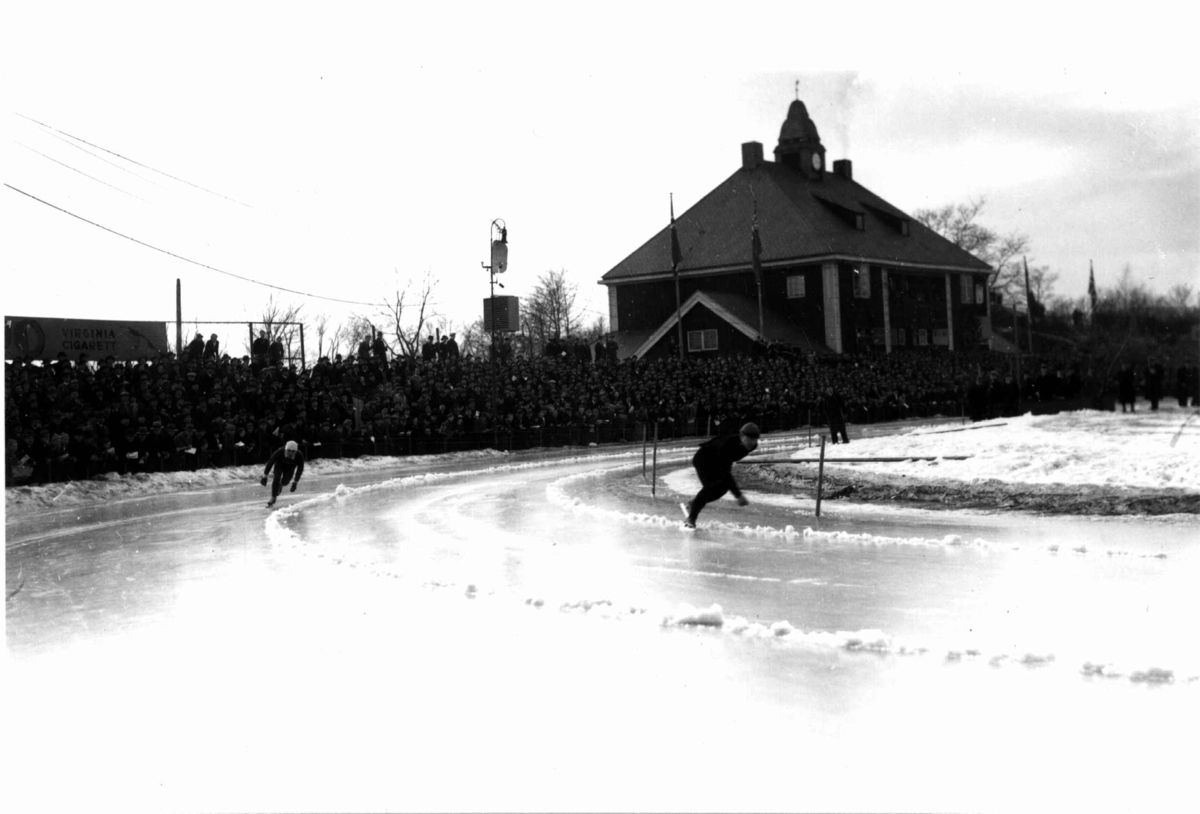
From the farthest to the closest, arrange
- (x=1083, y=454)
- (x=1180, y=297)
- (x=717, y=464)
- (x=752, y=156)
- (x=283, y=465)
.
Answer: (x=752, y=156) < (x=283, y=465) < (x=1083, y=454) < (x=717, y=464) < (x=1180, y=297)

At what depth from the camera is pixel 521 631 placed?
9.16 meters

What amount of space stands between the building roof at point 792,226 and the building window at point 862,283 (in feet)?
1.64

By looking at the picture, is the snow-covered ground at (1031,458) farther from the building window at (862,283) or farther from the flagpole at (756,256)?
the flagpole at (756,256)

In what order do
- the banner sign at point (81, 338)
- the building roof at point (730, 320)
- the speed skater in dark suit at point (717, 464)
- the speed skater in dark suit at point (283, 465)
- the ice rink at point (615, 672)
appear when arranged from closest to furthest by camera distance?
the ice rink at point (615, 672) < the speed skater in dark suit at point (717, 464) < the banner sign at point (81, 338) < the speed skater in dark suit at point (283, 465) < the building roof at point (730, 320)

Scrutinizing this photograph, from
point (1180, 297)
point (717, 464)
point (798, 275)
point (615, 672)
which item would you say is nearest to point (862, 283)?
point (798, 275)

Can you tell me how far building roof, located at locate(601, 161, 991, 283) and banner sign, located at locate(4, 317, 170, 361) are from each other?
72.0ft

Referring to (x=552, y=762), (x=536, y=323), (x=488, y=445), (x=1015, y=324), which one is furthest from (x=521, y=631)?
(x=536, y=323)

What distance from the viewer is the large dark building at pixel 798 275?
117 ft

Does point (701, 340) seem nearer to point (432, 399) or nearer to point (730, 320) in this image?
point (730, 320)

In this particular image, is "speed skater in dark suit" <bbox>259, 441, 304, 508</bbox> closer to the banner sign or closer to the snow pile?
the banner sign

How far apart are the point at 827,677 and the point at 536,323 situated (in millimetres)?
79394

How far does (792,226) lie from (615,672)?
40.3m

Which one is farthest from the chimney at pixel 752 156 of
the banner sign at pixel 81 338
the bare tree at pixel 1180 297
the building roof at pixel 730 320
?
the bare tree at pixel 1180 297

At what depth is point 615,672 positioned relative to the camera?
25.1ft
